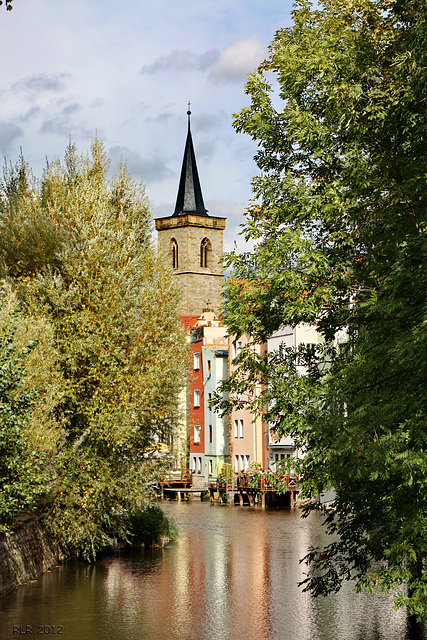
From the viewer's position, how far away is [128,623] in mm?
19734

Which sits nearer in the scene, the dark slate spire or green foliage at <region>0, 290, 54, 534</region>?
green foliage at <region>0, 290, 54, 534</region>

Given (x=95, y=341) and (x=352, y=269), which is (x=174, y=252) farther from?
(x=352, y=269)

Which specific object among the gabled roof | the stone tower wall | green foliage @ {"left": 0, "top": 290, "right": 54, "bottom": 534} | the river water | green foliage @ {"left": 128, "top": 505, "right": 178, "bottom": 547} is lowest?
the river water

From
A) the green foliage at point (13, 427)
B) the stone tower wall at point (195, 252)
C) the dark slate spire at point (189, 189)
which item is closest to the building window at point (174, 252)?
the stone tower wall at point (195, 252)

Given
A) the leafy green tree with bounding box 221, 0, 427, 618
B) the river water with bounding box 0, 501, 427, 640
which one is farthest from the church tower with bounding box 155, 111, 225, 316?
the leafy green tree with bounding box 221, 0, 427, 618

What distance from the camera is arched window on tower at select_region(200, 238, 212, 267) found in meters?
135

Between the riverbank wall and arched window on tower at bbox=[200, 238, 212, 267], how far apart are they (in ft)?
352

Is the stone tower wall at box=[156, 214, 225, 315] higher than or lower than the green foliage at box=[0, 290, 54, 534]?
higher

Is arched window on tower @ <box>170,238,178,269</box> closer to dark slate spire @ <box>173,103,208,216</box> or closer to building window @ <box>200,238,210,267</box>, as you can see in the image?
building window @ <box>200,238,210,267</box>

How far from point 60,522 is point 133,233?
33.1 feet

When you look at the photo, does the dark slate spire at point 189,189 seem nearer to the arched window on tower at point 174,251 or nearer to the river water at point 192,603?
the arched window on tower at point 174,251

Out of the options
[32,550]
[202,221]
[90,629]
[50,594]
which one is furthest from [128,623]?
[202,221]

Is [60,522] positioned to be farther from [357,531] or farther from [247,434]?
[247,434]

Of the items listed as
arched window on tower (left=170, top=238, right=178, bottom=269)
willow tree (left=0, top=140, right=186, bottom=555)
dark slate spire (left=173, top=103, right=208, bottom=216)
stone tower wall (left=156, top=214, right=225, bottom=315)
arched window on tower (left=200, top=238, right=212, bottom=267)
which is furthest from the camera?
arched window on tower (left=170, top=238, right=178, bottom=269)
